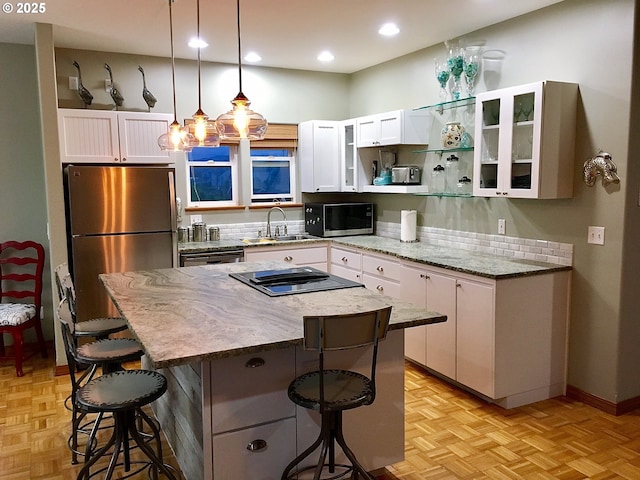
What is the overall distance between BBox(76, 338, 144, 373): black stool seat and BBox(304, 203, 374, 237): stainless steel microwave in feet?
9.39

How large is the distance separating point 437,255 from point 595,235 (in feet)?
3.76

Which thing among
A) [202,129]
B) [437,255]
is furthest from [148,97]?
[437,255]

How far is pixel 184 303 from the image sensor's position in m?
2.69

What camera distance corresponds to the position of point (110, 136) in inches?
177

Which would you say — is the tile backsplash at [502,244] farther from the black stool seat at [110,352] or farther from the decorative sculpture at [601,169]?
the black stool seat at [110,352]

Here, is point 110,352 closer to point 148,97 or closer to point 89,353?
point 89,353

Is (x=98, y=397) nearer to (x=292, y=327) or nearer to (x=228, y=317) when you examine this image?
(x=228, y=317)

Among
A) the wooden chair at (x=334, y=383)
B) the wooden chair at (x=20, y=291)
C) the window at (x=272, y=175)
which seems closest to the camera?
the wooden chair at (x=334, y=383)

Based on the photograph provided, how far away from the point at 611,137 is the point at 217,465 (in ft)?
9.70

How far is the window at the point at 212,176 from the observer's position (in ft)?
17.8

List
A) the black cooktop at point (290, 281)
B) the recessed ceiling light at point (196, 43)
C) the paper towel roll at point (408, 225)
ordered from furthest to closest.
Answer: the paper towel roll at point (408, 225) → the recessed ceiling light at point (196, 43) → the black cooktop at point (290, 281)

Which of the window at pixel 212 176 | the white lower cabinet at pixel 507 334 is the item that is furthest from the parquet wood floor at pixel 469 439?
the window at pixel 212 176

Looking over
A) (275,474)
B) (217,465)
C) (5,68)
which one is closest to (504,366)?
(275,474)

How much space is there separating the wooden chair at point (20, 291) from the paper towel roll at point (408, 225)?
3238 millimetres
